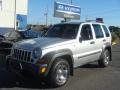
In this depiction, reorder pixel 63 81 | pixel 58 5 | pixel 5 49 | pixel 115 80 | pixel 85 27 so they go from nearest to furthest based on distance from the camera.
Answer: pixel 63 81 → pixel 115 80 → pixel 85 27 → pixel 5 49 → pixel 58 5

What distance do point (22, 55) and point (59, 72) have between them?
46.0 inches

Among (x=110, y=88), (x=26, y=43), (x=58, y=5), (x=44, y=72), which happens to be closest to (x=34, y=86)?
(x=44, y=72)

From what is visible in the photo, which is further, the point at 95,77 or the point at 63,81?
the point at 95,77

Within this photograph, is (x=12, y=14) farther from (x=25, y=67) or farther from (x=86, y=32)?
(x=25, y=67)

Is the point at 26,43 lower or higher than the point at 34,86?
higher

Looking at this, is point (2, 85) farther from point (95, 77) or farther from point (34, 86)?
point (95, 77)

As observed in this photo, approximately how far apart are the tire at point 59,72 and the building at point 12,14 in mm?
23285

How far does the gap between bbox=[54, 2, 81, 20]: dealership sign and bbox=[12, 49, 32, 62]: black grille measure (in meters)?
22.0

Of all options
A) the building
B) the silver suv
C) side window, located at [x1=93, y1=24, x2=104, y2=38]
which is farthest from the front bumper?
the building


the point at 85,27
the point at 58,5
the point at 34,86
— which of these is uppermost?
the point at 58,5

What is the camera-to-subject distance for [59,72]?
859cm

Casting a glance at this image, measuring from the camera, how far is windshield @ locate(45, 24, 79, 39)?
31.7ft

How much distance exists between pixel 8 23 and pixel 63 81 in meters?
25.2

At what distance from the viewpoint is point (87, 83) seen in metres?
9.07
